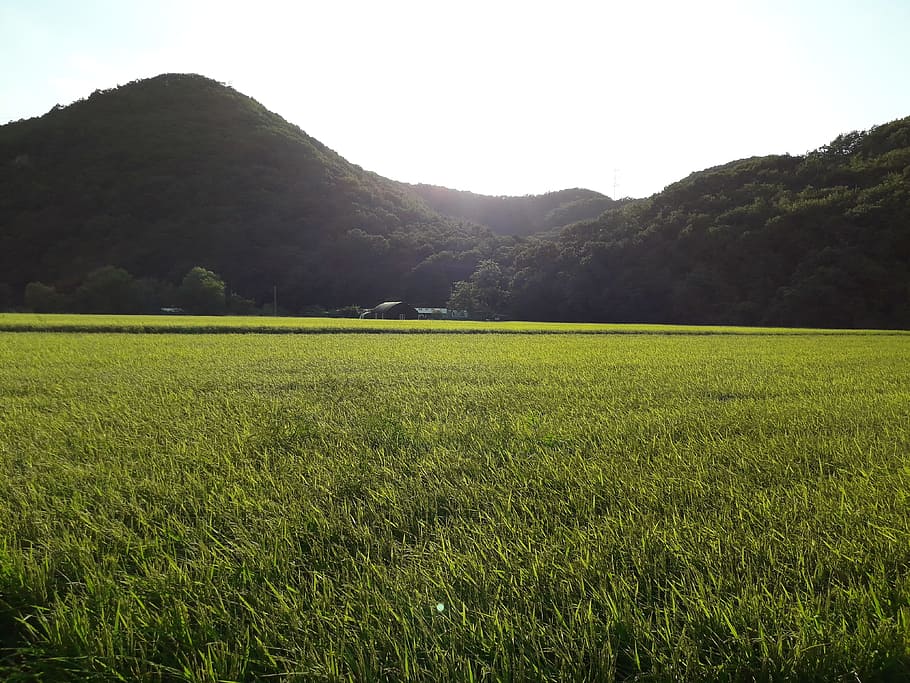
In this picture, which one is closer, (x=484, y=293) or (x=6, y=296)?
(x=484, y=293)

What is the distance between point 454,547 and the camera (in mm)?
1465

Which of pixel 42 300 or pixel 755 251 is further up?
pixel 755 251

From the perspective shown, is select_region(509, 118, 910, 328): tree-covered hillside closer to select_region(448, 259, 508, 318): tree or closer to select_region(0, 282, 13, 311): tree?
select_region(448, 259, 508, 318): tree

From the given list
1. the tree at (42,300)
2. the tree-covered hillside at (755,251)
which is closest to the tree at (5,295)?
the tree at (42,300)

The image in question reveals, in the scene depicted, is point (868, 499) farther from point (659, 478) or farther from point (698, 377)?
point (698, 377)

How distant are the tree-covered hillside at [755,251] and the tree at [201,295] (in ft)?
94.7

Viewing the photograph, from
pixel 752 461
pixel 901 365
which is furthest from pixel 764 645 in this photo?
pixel 901 365

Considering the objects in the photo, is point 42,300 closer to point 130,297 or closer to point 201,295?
point 130,297

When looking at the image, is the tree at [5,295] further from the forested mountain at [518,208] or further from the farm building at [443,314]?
the forested mountain at [518,208]

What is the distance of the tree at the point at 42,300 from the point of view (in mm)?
48625

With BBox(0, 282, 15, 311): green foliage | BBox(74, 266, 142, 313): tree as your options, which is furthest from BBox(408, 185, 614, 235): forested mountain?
BBox(0, 282, 15, 311): green foliage

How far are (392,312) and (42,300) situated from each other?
3253 cm

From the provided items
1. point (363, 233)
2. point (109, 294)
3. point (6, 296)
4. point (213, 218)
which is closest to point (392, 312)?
point (363, 233)

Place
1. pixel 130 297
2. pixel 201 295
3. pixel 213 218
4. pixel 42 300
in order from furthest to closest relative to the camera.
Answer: pixel 213 218 → pixel 201 295 → pixel 42 300 → pixel 130 297
